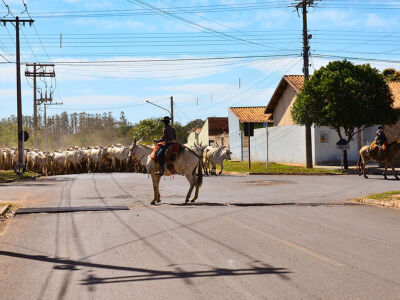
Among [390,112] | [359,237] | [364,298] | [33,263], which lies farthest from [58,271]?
→ [390,112]

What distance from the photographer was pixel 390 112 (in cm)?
3294

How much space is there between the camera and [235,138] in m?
58.5

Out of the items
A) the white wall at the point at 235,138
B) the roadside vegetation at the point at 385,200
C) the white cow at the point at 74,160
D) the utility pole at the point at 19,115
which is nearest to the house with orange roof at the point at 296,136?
the white wall at the point at 235,138

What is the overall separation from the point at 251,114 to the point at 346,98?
1100 inches

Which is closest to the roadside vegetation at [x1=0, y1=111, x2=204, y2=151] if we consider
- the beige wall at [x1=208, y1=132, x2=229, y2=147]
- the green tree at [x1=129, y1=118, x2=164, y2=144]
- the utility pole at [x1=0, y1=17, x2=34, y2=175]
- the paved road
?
the green tree at [x1=129, y1=118, x2=164, y2=144]

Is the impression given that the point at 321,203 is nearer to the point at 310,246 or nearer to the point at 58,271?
the point at 310,246

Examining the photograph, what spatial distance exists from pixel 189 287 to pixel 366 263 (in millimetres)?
2660

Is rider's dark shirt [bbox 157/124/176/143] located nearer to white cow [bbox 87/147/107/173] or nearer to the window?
the window

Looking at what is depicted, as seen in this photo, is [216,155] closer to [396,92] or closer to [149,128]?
[396,92]

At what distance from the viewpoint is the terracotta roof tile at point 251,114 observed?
57891 millimetres

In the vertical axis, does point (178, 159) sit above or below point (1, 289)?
above

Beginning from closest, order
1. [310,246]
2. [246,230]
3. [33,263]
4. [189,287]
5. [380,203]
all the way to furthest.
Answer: [189,287] → [33,263] → [310,246] → [246,230] → [380,203]

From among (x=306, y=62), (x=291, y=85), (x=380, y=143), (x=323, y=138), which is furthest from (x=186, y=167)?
(x=291, y=85)

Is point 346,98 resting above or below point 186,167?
above
